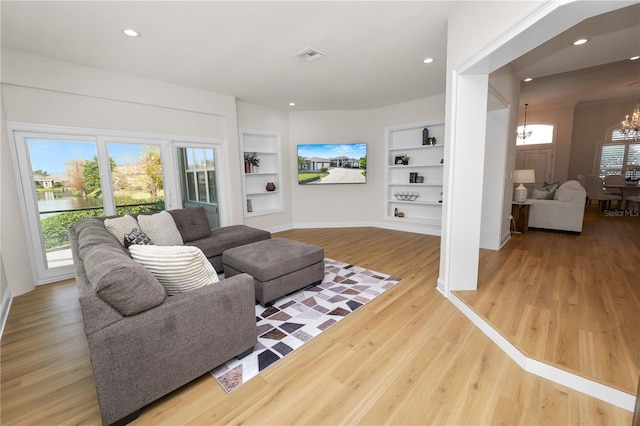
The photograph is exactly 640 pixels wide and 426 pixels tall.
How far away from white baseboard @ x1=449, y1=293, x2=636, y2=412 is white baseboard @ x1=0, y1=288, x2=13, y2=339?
4071mm

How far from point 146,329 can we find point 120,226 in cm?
206

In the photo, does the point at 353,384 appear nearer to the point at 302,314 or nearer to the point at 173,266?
the point at 302,314

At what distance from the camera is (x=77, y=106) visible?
3.42 m

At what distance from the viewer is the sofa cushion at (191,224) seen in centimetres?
362

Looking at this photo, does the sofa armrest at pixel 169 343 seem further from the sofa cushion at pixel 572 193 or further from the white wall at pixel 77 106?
the sofa cushion at pixel 572 193

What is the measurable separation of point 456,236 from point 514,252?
6.27 ft

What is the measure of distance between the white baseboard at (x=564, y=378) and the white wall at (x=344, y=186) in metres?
3.86

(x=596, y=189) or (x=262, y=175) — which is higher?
(x=262, y=175)

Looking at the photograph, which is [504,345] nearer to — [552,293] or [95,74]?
[552,293]

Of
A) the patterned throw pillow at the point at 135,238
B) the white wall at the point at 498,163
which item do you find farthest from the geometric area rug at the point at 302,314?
the white wall at the point at 498,163

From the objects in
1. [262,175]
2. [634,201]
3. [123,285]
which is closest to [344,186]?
[262,175]

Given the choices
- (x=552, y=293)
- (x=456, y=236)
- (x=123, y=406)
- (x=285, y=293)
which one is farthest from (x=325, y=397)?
(x=552, y=293)

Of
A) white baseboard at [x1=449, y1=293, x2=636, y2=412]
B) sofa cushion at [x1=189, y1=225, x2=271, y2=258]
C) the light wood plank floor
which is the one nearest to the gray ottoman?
sofa cushion at [x1=189, y1=225, x2=271, y2=258]

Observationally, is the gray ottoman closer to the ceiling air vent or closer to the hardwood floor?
the hardwood floor
